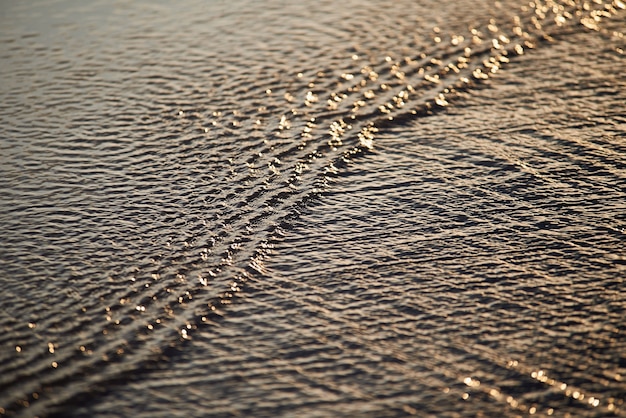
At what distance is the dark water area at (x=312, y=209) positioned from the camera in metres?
0.90

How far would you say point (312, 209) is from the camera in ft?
3.98

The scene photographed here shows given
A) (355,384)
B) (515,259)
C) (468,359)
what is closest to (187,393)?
(355,384)

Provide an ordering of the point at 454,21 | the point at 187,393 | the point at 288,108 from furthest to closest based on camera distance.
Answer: the point at 454,21
the point at 288,108
the point at 187,393

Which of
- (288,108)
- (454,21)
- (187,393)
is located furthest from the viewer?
(454,21)

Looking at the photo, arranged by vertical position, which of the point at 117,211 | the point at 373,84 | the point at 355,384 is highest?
the point at 373,84

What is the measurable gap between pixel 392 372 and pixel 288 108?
0.70 metres

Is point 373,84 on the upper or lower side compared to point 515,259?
upper

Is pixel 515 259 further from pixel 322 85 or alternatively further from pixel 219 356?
pixel 322 85

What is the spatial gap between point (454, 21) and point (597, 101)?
17.5 inches

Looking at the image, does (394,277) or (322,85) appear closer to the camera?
(394,277)

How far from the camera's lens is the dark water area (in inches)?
35.6

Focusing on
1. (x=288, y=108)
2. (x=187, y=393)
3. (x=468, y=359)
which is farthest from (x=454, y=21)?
(x=187, y=393)

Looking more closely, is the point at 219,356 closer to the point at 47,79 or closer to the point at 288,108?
the point at 288,108

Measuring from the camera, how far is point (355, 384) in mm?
892
